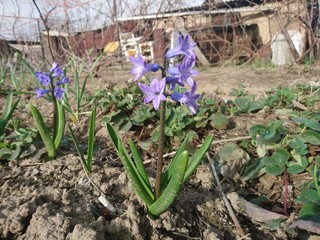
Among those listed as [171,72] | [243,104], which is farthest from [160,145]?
[243,104]

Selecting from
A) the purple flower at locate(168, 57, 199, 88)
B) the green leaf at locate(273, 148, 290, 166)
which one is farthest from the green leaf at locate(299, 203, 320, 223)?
the purple flower at locate(168, 57, 199, 88)

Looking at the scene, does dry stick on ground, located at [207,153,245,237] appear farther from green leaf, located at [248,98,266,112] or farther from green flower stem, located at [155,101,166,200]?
green leaf, located at [248,98,266,112]

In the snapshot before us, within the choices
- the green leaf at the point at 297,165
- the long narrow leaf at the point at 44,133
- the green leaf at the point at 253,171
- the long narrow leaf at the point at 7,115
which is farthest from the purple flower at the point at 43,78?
the green leaf at the point at 297,165

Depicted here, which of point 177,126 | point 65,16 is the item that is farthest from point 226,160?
point 65,16

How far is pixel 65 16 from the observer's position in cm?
529

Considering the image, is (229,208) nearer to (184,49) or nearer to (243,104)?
(184,49)

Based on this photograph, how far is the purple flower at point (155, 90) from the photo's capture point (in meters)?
0.93

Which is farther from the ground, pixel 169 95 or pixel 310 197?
pixel 169 95

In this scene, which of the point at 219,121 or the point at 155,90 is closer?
the point at 155,90

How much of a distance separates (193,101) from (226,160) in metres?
0.75

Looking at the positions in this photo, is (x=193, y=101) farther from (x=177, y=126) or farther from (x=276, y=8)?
(x=276, y=8)

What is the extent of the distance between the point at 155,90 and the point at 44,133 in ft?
3.11

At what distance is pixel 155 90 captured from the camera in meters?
0.95

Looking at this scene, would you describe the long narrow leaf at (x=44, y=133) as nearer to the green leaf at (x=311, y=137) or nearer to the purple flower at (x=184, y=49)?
the purple flower at (x=184, y=49)
